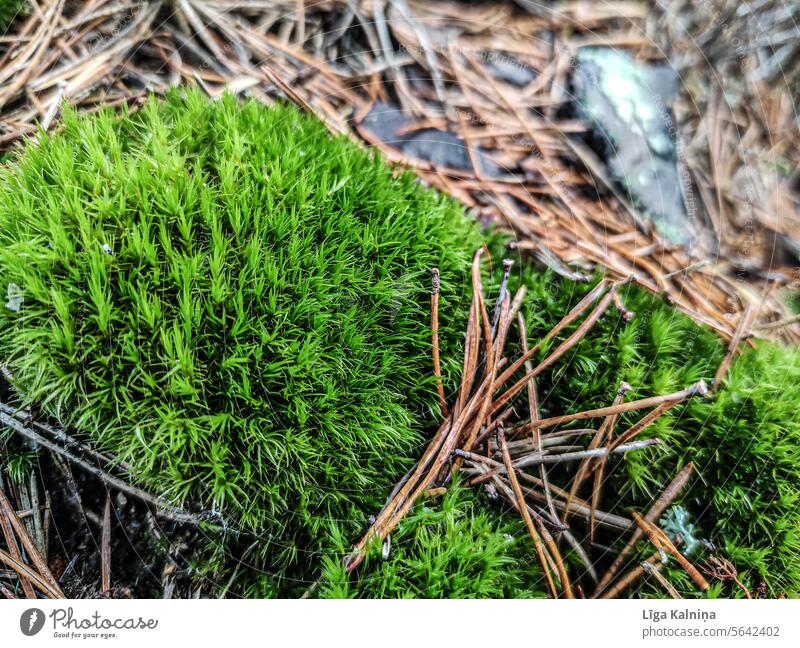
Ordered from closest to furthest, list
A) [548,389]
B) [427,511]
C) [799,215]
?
[427,511], [548,389], [799,215]

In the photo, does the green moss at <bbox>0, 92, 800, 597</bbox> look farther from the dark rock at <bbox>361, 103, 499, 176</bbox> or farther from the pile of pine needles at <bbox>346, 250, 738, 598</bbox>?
the dark rock at <bbox>361, 103, 499, 176</bbox>

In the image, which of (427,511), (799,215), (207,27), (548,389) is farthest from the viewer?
(799,215)

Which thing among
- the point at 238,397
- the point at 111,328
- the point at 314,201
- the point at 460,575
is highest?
the point at 314,201

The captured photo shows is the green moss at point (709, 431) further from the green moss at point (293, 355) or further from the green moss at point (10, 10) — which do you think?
the green moss at point (10, 10)

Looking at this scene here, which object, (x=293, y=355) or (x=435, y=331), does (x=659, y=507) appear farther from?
(x=293, y=355)

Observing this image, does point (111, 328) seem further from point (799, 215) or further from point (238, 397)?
point (799, 215)

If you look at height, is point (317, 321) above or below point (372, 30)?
below

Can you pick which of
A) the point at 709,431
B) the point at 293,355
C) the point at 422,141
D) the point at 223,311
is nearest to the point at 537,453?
the point at 709,431

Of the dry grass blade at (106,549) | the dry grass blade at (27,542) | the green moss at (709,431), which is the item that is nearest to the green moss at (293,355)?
the green moss at (709,431)

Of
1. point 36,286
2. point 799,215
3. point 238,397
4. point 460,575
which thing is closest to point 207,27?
point 36,286
